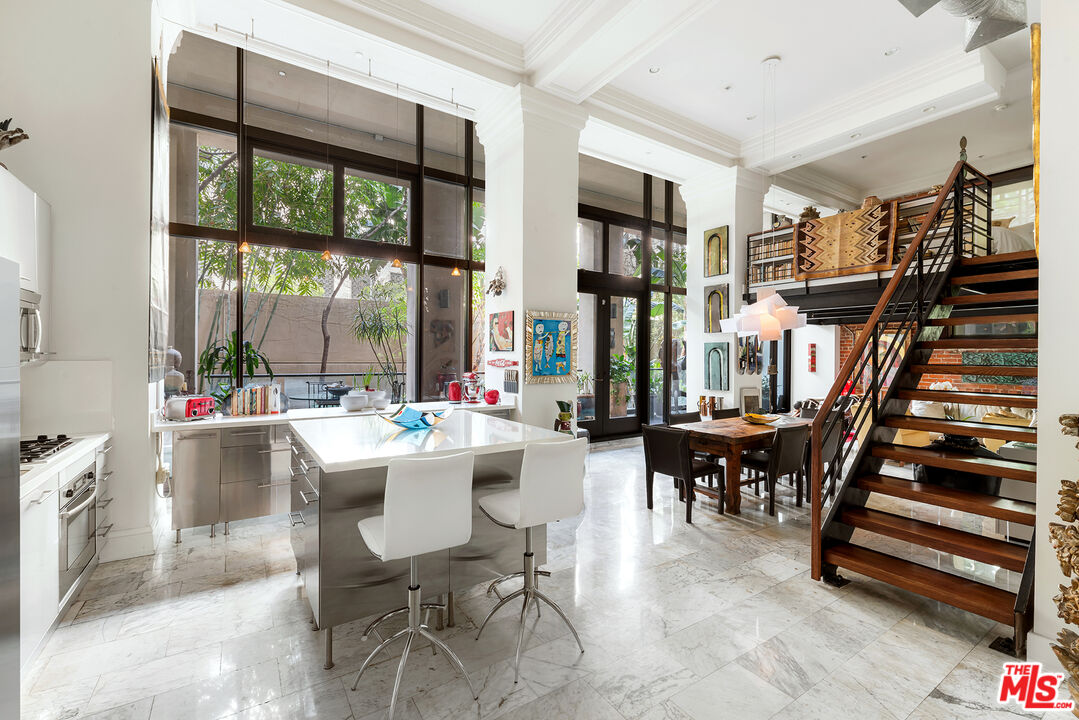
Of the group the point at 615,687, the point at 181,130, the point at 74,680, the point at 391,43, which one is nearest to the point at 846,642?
the point at 615,687

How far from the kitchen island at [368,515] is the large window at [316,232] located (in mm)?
2464

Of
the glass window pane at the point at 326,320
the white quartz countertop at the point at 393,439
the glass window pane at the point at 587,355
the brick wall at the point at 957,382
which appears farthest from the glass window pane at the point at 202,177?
the brick wall at the point at 957,382

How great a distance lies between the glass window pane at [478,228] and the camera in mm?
6090

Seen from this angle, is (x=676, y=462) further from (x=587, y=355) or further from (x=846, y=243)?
(x=846, y=243)

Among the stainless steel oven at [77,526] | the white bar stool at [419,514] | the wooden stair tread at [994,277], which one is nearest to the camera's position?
the white bar stool at [419,514]

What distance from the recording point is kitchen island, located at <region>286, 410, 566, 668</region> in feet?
7.34

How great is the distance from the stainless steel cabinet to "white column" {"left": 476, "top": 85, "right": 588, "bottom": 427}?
A: 2.74 m

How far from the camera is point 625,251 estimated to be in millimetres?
7711

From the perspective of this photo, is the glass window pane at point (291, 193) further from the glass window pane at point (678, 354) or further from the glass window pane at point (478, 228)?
the glass window pane at point (678, 354)

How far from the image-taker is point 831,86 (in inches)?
225

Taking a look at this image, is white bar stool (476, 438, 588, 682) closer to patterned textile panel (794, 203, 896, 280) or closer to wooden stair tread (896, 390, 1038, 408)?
wooden stair tread (896, 390, 1038, 408)

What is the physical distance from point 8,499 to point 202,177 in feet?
14.2

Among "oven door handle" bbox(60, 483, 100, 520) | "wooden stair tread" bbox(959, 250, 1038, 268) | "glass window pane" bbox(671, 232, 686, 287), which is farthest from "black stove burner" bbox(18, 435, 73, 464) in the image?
"glass window pane" bbox(671, 232, 686, 287)

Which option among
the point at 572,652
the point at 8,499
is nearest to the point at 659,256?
the point at 572,652
